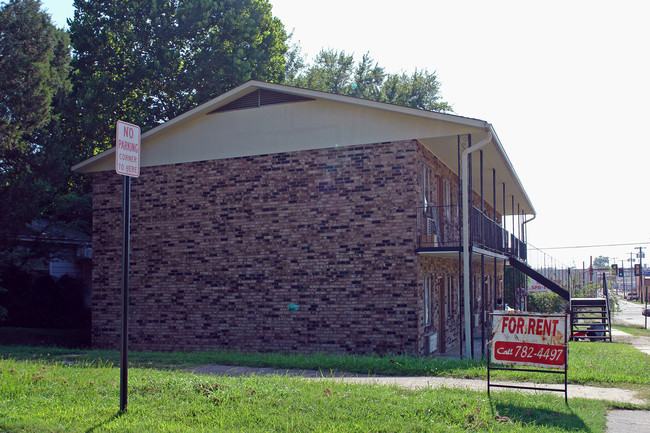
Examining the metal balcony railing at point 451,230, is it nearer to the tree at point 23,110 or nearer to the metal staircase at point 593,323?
the metal staircase at point 593,323

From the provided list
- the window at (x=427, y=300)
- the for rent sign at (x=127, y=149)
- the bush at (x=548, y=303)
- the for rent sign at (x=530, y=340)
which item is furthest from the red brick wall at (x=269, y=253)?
the bush at (x=548, y=303)

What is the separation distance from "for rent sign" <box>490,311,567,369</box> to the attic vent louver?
328 inches

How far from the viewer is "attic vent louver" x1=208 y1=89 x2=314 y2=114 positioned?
15125mm

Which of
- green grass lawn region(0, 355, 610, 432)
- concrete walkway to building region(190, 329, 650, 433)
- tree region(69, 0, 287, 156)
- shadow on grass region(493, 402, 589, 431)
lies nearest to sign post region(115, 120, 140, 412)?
green grass lawn region(0, 355, 610, 432)

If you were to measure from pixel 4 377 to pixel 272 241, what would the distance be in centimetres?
737

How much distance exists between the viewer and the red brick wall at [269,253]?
45.6 ft

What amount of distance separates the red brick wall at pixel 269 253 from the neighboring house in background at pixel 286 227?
0.11 feet

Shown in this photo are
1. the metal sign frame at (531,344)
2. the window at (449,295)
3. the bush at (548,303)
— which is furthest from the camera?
the bush at (548,303)

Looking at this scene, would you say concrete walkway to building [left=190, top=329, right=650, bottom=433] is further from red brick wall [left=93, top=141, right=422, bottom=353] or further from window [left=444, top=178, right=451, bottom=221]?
window [left=444, top=178, right=451, bottom=221]

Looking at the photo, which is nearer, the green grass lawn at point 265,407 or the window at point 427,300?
the green grass lawn at point 265,407

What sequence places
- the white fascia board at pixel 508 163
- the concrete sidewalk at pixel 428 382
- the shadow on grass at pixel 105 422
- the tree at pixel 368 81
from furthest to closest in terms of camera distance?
the tree at pixel 368 81, the white fascia board at pixel 508 163, the concrete sidewalk at pixel 428 382, the shadow on grass at pixel 105 422

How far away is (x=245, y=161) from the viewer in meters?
15.5

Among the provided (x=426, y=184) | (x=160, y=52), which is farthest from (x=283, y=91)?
(x=160, y=52)

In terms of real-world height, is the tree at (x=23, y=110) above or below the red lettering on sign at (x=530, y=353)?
above
